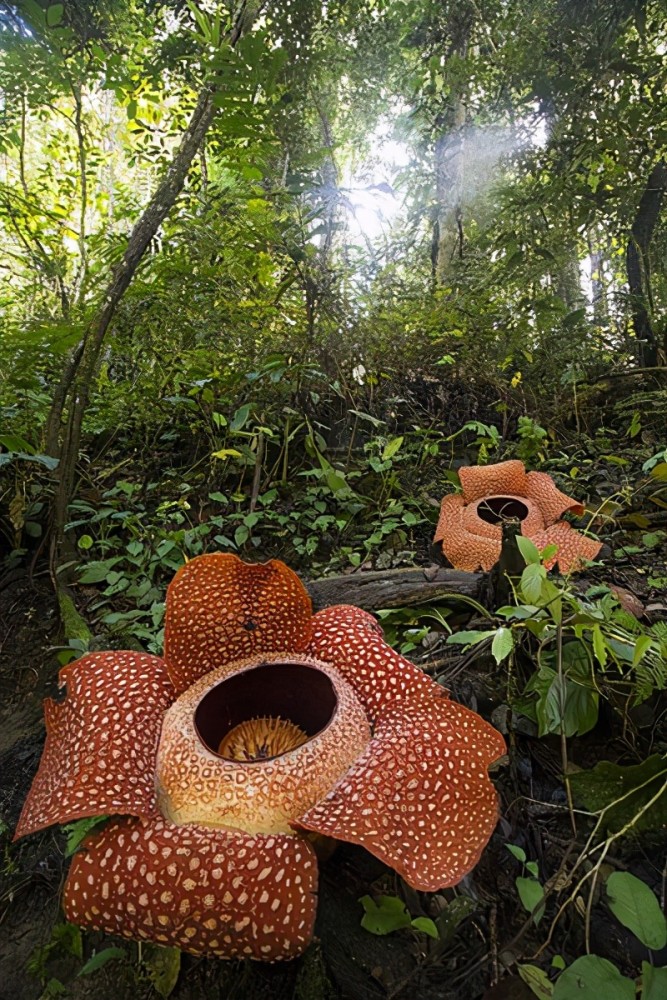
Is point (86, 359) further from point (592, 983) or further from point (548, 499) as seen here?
point (592, 983)

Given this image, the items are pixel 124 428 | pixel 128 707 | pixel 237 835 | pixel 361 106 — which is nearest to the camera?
pixel 237 835

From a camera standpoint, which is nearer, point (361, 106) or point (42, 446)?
point (42, 446)

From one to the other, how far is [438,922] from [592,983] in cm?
33

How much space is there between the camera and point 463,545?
8.25 ft

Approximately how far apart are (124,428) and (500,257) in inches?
142

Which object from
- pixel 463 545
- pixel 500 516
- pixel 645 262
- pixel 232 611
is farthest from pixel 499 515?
pixel 645 262

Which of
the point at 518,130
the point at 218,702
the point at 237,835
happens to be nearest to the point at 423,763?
the point at 237,835

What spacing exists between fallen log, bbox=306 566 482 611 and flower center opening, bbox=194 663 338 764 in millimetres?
629

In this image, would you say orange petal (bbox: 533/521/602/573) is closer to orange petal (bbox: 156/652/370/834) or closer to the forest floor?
the forest floor

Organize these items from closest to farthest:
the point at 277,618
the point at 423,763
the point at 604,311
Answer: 1. the point at 423,763
2. the point at 277,618
3. the point at 604,311

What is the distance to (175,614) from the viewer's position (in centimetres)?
133

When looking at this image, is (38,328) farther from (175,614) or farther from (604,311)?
(604,311)

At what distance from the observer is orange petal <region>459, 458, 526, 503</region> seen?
113 inches

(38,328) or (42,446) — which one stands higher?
(38,328)
